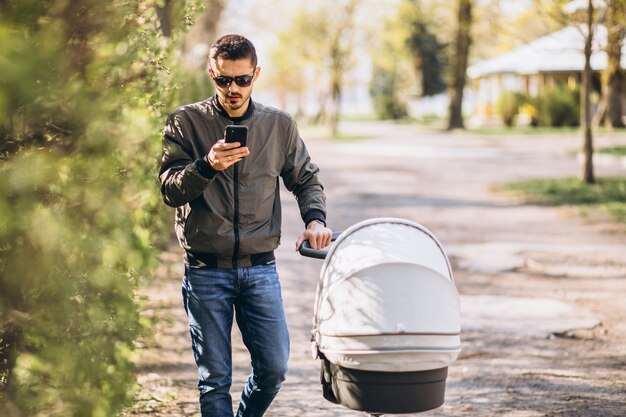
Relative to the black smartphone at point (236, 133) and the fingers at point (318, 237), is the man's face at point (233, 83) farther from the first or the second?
the fingers at point (318, 237)

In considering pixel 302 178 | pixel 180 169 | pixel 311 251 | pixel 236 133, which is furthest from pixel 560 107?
pixel 236 133

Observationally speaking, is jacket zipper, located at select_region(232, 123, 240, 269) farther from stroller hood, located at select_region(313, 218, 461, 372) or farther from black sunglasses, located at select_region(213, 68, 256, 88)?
stroller hood, located at select_region(313, 218, 461, 372)

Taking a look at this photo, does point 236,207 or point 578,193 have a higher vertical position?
point 236,207

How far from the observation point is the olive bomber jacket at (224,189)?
162 inches

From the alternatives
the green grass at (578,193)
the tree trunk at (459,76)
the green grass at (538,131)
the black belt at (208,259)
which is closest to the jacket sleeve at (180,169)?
the black belt at (208,259)

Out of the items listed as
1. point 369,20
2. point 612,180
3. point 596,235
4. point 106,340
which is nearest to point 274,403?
point 106,340

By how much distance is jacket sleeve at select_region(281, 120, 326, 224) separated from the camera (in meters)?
4.37

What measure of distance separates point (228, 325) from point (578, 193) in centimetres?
1385

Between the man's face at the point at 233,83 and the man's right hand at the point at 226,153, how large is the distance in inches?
15.7

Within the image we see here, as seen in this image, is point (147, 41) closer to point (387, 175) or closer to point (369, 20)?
point (387, 175)

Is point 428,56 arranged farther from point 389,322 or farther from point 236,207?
point 389,322

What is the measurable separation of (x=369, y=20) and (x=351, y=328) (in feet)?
175

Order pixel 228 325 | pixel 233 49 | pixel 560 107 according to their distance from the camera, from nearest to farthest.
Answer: pixel 233 49 < pixel 228 325 < pixel 560 107

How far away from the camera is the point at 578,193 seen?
1711 centimetres
